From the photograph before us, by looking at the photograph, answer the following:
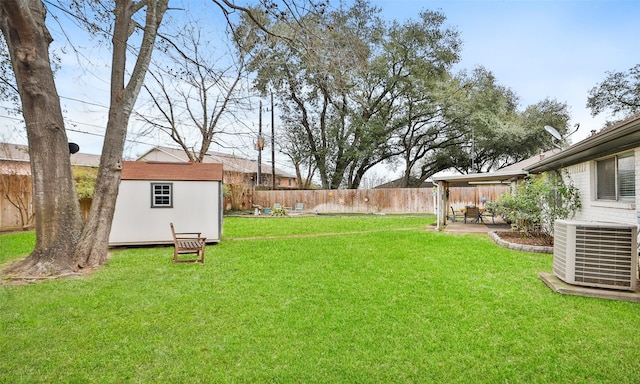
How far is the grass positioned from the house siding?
1.41 m

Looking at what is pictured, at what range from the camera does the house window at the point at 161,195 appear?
9062 millimetres

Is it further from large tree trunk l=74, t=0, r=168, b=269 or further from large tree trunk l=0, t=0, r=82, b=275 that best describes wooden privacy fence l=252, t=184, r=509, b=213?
large tree trunk l=0, t=0, r=82, b=275

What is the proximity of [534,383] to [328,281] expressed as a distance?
319 centimetres

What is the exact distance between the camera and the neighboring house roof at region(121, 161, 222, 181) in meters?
8.97

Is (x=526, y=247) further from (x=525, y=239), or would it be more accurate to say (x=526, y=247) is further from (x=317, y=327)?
(x=317, y=327)

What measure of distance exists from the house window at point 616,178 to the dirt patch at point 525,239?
1.88 m

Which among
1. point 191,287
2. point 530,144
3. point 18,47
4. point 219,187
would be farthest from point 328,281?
point 530,144

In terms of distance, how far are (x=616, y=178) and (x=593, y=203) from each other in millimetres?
927

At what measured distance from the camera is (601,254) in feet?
14.2

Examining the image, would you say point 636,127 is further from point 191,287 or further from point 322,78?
point 191,287

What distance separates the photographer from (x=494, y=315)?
3812 millimetres

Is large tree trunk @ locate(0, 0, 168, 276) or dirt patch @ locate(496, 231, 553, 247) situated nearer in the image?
large tree trunk @ locate(0, 0, 168, 276)

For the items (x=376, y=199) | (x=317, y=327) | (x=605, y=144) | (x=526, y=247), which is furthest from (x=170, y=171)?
(x=376, y=199)

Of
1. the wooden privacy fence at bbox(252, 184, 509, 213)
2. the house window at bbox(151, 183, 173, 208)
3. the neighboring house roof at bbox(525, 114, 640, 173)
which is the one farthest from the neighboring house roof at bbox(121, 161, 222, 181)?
the wooden privacy fence at bbox(252, 184, 509, 213)
